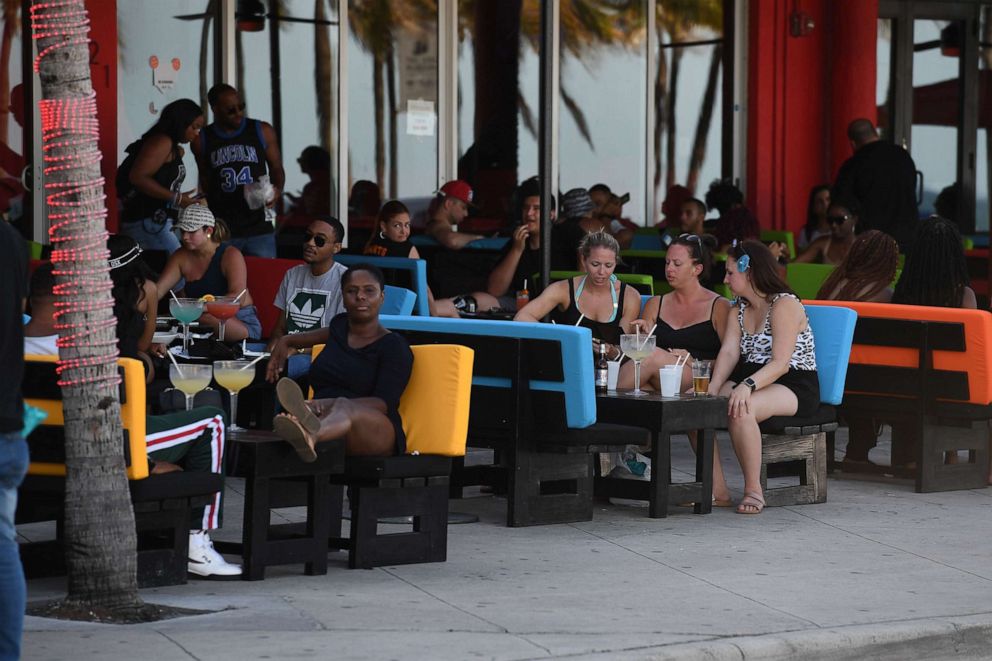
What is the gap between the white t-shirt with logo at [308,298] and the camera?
976cm

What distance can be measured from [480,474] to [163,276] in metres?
2.59

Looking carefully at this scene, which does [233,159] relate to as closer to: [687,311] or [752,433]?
[687,311]

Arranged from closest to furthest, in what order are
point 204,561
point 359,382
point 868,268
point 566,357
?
1. point 204,561
2. point 359,382
3. point 566,357
4. point 868,268

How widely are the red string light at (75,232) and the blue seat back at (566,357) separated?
7.63ft

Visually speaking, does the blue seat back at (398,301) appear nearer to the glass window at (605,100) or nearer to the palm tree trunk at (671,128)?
the glass window at (605,100)

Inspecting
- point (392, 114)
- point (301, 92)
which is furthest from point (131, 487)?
point (392, 114)

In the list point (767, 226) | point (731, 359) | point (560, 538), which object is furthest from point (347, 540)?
point (767, 226)

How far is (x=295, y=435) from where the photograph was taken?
6.66 m

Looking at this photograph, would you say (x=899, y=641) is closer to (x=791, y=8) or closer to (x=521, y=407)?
(x=521, y=407)

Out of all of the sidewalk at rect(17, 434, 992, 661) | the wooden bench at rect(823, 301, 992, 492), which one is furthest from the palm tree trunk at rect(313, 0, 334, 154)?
the sidewalk at rect(17, 434, 992, 661)

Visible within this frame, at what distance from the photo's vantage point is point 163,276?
10273 mm

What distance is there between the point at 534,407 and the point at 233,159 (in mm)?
4885

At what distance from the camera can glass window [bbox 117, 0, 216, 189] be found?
42.9 feet

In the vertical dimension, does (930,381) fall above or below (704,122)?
below
